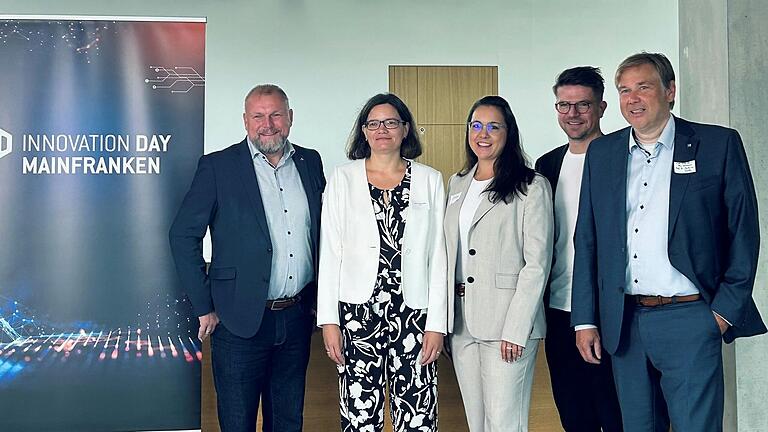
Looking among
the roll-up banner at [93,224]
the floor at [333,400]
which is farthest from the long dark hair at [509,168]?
the roll-up banner at [93,224]

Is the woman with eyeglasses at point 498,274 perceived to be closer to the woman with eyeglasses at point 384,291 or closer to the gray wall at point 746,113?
the woman with eyeglasses at point 384,291

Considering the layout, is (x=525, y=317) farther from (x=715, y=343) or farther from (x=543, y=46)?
(x=543, y=46)

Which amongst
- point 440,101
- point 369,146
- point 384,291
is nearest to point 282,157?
point 369,146

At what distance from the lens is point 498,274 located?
282cm

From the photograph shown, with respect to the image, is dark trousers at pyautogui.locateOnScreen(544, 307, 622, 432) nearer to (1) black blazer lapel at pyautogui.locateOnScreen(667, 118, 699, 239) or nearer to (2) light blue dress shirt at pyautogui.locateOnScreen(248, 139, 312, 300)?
(1) black blazer lapel at pyautogui.locateOnScreen(667, 118, 699, 239)

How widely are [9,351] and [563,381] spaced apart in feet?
8.13

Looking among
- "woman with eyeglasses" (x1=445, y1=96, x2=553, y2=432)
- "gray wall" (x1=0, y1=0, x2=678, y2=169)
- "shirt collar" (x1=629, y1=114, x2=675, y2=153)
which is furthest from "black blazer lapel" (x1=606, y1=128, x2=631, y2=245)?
"gray wall" (x1=0, y1=0, x2=678, y2=169)

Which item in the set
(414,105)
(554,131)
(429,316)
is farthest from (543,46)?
(429,316)

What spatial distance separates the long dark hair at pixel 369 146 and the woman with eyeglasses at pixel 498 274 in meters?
0.26

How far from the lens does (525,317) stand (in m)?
2.76

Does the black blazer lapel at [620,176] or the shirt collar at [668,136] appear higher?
the shirt collar at [668,136]

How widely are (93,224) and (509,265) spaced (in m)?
2.00

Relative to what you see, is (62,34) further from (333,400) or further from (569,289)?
(569,289)

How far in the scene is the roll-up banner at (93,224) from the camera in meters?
3.60
